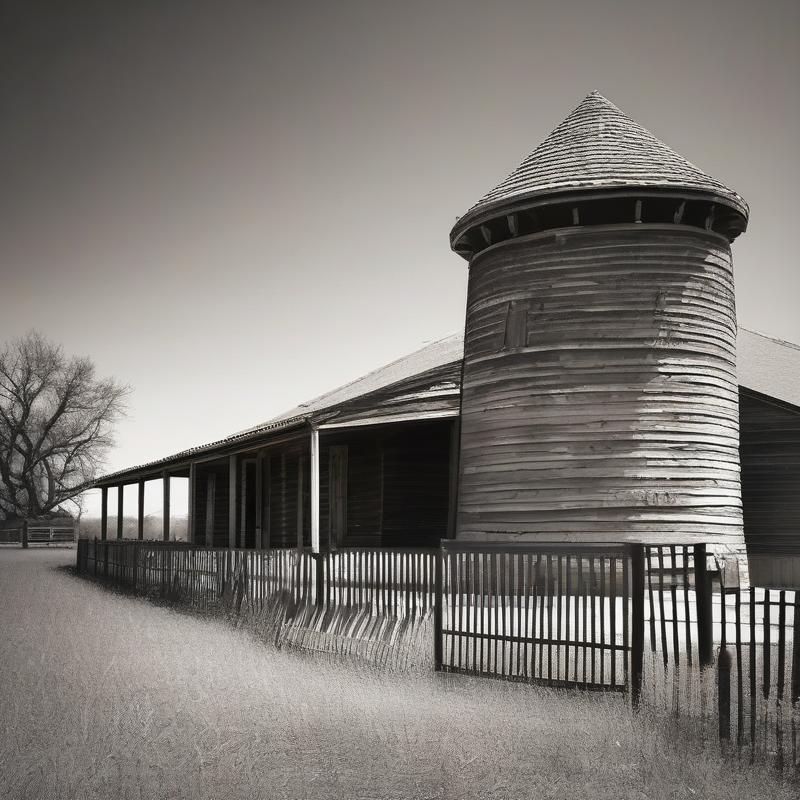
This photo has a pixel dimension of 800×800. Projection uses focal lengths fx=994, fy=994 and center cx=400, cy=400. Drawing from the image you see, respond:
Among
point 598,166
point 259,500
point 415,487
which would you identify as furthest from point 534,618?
point 259,500

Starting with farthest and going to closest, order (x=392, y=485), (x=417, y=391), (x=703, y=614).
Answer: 1. (x=392, y=485)
2. (x=417, y=391)
3. (x=703, y=614)

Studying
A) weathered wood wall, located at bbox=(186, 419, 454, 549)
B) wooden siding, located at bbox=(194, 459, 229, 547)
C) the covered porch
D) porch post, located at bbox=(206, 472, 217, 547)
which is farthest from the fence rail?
weathered wood wall, located at bbox=(186, 419, 454, 549)

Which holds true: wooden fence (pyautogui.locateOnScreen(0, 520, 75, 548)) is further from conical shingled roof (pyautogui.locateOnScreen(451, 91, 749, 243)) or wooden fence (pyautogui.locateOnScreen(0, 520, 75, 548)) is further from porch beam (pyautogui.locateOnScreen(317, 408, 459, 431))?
conical shingled roof (pyautogui.locateOnScreen(451, 91, 749, 243))

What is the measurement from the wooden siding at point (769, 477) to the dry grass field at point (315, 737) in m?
13.0

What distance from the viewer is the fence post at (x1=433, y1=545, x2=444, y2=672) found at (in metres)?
10.2

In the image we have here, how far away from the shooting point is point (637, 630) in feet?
27.9

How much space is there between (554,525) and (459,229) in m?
6.09

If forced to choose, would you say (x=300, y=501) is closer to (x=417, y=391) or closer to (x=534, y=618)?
(x=417, y=391)

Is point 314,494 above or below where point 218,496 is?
above

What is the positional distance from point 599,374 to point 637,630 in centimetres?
914

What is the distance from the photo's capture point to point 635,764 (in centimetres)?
655

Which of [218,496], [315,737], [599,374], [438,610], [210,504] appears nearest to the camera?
[315,737]

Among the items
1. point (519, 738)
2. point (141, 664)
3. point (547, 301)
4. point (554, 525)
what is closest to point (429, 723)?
point (519, 738)

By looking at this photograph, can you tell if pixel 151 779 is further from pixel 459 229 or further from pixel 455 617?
pixel 459 229
